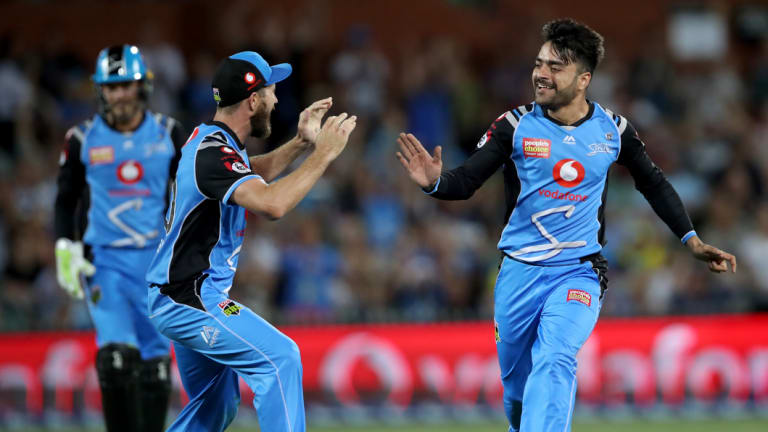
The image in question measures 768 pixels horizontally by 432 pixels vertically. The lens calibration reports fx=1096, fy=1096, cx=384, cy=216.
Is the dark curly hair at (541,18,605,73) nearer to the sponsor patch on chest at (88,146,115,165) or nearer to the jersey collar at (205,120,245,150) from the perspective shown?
the jersey collar at (205,120,245,150)

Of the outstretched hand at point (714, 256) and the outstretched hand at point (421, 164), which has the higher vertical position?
the outstretched hand at point (421, 164)

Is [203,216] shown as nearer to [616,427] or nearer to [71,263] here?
[71,263]

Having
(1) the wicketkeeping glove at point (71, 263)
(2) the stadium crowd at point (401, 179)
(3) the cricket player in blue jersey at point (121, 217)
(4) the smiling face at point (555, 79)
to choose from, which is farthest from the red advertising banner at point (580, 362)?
(4) the smiling face at point (555, 79)

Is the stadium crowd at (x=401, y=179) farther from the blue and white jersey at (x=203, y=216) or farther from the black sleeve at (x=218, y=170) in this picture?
the black sleeve at (x=218, y=170)

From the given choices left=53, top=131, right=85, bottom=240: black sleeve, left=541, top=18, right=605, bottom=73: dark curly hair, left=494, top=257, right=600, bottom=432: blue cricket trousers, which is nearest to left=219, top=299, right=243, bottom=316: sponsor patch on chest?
left=494, top=257, right=600, bottom=432: blue cricket trousers

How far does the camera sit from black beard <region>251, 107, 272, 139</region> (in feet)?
22.5

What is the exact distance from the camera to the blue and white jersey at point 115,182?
839 centimetres

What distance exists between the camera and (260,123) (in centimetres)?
689

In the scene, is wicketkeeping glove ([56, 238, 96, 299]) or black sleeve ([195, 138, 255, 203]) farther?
wicketkeeping glove ([56, 238, 96, 299])

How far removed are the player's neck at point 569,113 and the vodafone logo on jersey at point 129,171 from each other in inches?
127

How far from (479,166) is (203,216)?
181 centimetres

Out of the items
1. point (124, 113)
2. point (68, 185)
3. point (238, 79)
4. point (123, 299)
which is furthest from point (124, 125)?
point (238, 79)

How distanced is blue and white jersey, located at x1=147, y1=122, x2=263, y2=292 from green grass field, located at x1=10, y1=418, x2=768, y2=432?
5.35 meters

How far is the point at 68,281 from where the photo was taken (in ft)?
27.7
